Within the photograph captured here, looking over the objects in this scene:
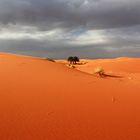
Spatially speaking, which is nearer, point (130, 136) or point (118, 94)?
point (130, 136)

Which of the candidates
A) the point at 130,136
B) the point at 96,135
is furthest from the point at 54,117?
the point at 130,136

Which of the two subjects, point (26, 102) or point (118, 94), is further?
point (118, 94)

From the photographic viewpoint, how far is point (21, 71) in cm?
980

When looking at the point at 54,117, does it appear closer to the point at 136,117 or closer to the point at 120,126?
the point at 120,126

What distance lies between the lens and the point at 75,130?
4848mm

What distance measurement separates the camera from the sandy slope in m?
4.71

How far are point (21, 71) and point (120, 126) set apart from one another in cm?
522

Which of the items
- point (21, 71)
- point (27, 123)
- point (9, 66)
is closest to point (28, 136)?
point (27, 123)

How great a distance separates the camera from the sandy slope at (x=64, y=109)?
4.71 meters

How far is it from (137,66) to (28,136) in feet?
133

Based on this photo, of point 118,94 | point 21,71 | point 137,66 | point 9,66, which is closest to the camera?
point 118,94

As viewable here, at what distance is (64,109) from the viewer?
5.99m

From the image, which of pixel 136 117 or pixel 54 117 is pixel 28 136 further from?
pixel 136 117

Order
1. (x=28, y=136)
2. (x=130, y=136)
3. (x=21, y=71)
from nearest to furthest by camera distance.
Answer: (x=28, y=136), (x=130, y=136), (x=21, y=71)
